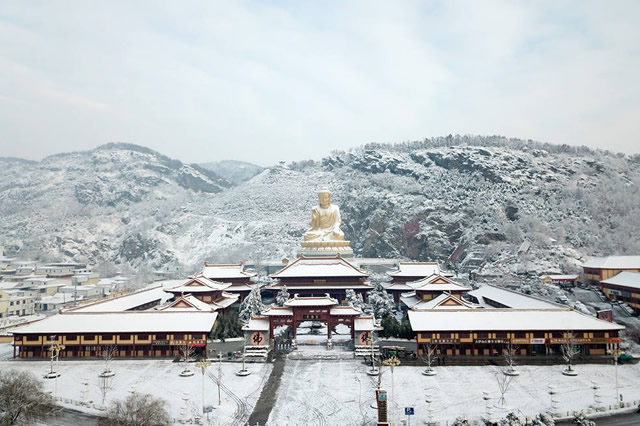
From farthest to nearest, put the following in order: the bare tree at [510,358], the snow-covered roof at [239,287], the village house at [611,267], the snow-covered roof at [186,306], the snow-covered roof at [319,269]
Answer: the village house at [611,267]
the snow-covered roof at [239,287]
the snow-covered roof at [319,269]
the snow-covered roof at [186,306]
the bare tree at [510,358]

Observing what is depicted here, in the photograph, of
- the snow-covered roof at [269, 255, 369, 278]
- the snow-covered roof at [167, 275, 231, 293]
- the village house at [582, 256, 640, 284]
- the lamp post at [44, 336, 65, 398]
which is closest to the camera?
the lamp post at [44, 336, 65, 398]

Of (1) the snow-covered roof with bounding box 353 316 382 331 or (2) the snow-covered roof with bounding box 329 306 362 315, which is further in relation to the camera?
(2) the snow-covered roof with bounding box 329 306 362 315

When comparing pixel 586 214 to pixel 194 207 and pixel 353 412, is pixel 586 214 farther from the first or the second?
pixel 194 207

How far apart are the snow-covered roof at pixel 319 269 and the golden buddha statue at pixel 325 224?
8132 millimetres

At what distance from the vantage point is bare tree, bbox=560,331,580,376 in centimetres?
2937

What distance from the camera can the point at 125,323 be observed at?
116ft

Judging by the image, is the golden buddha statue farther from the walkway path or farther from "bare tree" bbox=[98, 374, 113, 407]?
"bare tree" bbox=[98, 374, 113, 407]

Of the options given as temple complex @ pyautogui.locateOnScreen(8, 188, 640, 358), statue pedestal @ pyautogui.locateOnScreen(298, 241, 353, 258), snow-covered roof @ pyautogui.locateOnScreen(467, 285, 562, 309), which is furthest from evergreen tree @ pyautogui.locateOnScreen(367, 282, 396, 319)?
snow-covered roof @ pyautogui.locateOnScreen(467, 285, 562, 309)

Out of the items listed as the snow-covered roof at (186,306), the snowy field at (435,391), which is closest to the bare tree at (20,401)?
the snowy field at (435,391)

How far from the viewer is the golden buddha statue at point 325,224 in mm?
57656

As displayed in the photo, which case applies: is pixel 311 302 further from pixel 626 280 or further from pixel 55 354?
pixel 626 280

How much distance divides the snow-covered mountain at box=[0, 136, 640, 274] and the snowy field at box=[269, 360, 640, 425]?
38.6 meters

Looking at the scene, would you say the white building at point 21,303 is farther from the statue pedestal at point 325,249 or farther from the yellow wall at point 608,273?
the yellow wall at point 608,273

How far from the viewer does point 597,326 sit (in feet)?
108
